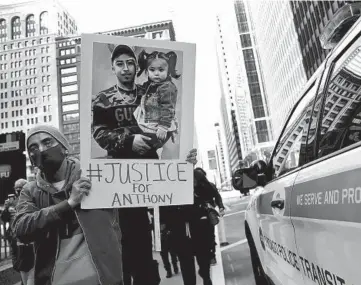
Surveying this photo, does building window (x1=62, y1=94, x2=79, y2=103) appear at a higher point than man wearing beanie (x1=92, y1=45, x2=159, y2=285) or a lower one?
higher

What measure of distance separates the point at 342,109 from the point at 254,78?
362ft

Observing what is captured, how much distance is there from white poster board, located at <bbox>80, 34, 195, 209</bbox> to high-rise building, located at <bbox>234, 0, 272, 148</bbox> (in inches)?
3809

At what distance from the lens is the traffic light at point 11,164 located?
7.55 metres

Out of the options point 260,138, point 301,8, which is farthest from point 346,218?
point 260,138

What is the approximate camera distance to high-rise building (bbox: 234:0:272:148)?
331 feet

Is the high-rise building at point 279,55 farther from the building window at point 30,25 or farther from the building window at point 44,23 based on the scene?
the building window at point 30,25

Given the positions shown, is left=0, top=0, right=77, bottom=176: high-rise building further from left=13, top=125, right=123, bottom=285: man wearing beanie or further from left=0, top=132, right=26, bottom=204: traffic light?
left=13, top=125, right=123, bottom=285: man wearing beanie

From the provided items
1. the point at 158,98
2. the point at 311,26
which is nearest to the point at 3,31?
the point at 311,26

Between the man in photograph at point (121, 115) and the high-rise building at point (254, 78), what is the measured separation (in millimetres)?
96872

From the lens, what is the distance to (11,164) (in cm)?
761

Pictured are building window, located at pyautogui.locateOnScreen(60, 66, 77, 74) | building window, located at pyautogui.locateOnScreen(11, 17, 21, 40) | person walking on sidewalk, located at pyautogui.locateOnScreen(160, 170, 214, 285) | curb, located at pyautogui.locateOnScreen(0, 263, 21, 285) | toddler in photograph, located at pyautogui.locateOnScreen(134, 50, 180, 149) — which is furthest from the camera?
building window, located at pyautogui.locateOnScreen(60, 66, 77, 74)

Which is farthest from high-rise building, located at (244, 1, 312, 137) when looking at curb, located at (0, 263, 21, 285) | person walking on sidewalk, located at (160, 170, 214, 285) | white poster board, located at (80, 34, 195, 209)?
white poster board, located at (80, 34, 195, 209)

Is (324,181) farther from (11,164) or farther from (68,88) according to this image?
(68,88)

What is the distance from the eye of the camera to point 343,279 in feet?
4.57
